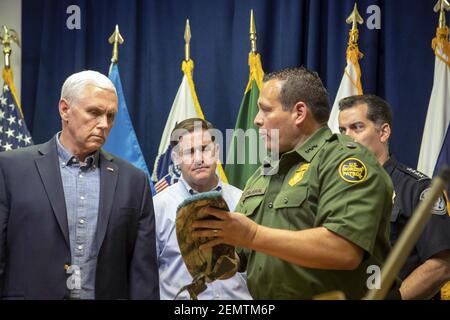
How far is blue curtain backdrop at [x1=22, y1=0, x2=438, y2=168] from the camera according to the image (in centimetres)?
504

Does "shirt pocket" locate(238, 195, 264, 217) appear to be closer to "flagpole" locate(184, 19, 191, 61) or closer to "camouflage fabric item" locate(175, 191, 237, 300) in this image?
"camouflage fabric item" locate(175, 191, 237, 300)

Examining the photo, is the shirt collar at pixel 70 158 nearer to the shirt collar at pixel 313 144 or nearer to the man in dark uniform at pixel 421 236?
the shirt collar at pixel 313 144

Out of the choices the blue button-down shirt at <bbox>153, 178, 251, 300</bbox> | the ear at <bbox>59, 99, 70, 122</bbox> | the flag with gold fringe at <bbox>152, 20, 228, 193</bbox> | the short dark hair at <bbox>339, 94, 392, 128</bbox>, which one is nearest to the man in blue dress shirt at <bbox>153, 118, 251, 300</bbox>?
the blue button-down shirt at <bbox>153, 178, 251, 300</bbox>

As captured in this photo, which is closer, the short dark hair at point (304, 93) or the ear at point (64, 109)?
the short dark hair at point (304, 93)

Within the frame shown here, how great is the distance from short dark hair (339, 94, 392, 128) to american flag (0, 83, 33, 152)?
219 centimetres

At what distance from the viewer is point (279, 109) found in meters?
2.77

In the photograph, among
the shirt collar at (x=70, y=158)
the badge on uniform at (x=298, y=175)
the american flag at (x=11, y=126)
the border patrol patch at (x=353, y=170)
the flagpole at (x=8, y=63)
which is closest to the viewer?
the border patrol patch at (x=353, y=170)

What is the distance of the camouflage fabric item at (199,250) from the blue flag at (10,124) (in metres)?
2.75

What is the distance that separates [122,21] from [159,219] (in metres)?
2.10

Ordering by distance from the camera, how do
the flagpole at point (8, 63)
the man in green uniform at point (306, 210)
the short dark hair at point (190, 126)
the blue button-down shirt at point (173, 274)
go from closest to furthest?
the man in green uniform at point (306, 210) < the blue button-down shirt at point (173, 274) < the short dark hair at point (190, 126) < the flagpole at point (8, 63)

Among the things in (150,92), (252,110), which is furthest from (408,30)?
(150,92)

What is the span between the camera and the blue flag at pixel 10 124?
4953mm

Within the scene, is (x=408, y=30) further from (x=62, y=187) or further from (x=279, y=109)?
(x=62, y=187)

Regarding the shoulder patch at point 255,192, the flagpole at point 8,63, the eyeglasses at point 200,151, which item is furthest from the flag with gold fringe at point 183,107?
the shoulder patch at point 255,192
